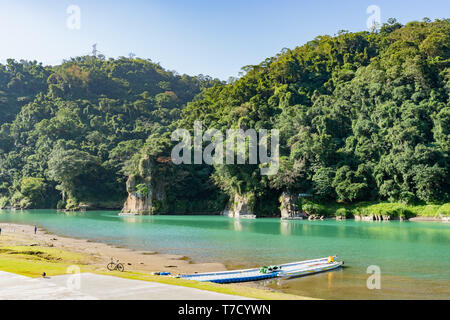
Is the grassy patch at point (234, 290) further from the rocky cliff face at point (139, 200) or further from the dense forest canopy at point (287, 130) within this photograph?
the rocky cliff face at point (139, 200)

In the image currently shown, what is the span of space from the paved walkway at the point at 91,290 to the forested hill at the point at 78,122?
239ft

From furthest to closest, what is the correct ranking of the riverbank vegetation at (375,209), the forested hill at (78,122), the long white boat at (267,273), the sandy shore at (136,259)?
the forested hill at (78,122) → the riverbank vegetation at (375,209) → the sandy shore at (136,259) → the long white boat at (267,273)

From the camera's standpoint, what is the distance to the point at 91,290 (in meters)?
9.30

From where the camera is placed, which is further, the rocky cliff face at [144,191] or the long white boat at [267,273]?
the rocky cliff face at [144,191]

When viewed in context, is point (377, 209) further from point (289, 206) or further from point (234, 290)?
point (234, 290)

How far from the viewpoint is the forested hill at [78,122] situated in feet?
270

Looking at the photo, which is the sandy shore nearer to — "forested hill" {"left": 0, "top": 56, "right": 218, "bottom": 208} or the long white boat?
the long white boat

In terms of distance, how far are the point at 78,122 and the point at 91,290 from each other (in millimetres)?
101520

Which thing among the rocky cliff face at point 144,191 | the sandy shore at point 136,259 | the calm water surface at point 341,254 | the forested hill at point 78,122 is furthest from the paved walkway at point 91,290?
the forested hill at point 78,122

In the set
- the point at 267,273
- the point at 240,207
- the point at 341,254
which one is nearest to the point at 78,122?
the point at 240,207

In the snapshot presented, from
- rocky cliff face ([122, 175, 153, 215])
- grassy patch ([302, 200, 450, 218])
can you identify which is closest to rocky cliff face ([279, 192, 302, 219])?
grassy patch ([302, 200, 450, 218])

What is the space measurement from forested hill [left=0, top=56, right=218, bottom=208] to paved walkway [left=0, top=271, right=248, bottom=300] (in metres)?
72.7

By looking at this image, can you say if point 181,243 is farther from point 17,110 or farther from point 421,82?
point 17,110
